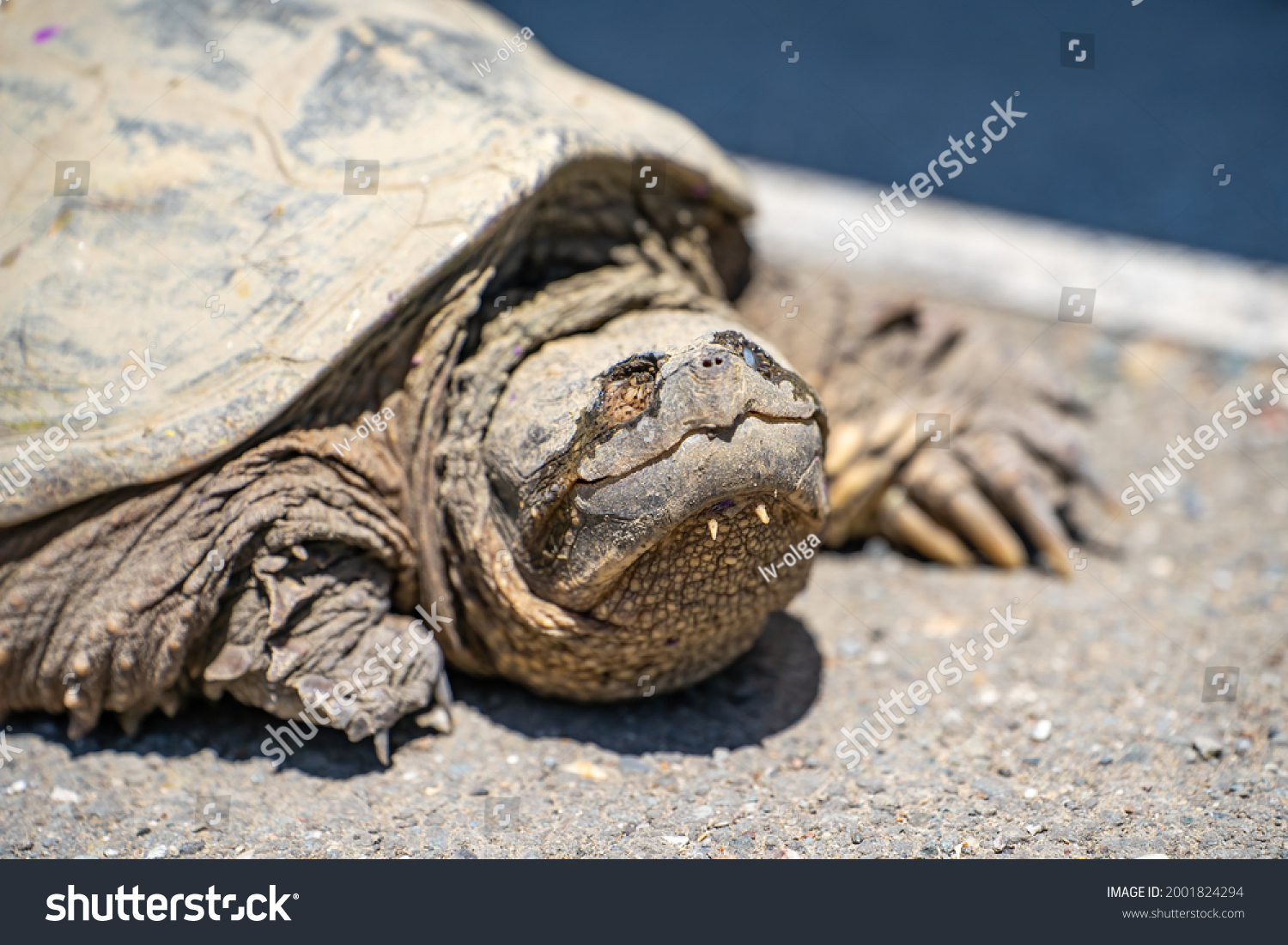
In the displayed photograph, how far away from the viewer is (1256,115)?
245 inches

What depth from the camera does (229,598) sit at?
2.19 metres

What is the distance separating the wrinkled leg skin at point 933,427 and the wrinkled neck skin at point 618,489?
89 centimetres

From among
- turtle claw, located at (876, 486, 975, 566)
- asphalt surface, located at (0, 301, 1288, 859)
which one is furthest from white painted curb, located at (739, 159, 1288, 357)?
asphalt surface, located at (0, 301, 1288, 859)

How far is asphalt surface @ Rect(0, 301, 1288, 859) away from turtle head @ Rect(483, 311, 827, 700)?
228 millimetres

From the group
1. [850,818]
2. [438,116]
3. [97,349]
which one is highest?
[438,116]

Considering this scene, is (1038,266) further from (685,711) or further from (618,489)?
(618,489)

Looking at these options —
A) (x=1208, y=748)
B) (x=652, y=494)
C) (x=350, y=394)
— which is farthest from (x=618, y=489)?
(x=1208, y=748)

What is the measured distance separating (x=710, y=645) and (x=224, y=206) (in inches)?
60.4

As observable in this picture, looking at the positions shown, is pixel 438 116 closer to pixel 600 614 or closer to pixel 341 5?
pixel 341 5

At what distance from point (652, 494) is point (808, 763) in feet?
2.80

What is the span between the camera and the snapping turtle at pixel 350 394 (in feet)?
6.64

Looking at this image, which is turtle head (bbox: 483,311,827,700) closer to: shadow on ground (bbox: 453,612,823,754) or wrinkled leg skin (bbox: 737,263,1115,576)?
shadow on ground (bbox: 453,612,823,754)

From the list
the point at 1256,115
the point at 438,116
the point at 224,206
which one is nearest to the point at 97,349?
the point at 224,206

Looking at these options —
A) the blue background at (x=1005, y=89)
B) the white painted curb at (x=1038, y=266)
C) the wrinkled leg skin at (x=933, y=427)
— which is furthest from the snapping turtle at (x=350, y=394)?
the blue background at (x=1005, y=89)
